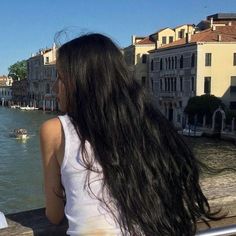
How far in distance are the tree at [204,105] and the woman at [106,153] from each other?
22.5 metres

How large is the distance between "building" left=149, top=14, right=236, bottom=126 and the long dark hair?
886 inches

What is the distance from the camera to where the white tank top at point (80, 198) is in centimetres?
92

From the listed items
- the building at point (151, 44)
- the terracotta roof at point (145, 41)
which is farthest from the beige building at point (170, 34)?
the terracotta roof at point (145, 41)

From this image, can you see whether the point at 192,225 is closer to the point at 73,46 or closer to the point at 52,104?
the point at 73,46

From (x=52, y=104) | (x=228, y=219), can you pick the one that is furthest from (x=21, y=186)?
(x=52, y=104)

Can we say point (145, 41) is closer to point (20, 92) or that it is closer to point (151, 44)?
point (151, 44)

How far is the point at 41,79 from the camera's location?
53500mm

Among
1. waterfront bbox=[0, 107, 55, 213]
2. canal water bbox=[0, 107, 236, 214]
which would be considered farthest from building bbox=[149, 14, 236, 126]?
waterfront bbox=[0, 107, 55, 213]

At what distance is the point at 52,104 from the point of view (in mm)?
51469

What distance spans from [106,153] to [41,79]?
53.2m

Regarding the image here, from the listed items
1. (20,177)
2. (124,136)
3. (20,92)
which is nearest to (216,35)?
(20,177)

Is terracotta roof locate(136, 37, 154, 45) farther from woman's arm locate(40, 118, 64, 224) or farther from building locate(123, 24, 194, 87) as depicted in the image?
woman's arm locate(40, 118, 64, 224)

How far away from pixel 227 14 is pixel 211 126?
1483cm

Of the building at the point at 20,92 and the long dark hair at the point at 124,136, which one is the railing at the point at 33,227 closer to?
the long dark hair at the point at 124,136
